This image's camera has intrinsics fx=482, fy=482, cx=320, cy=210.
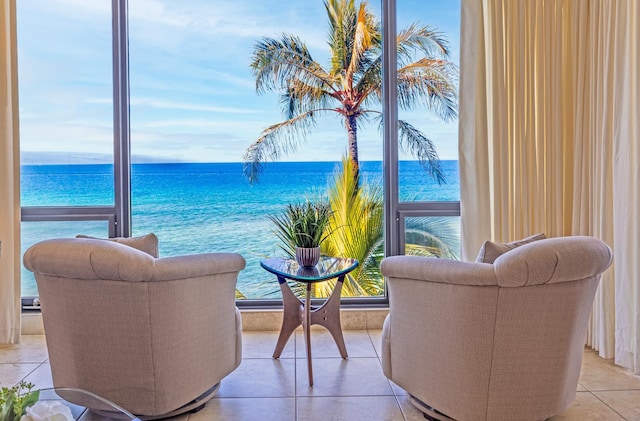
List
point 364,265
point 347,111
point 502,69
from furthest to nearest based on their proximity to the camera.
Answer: point 347,111 < point 364,265 < point 502,69

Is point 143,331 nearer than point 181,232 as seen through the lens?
Yes

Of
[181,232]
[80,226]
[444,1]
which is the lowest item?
[181,232]

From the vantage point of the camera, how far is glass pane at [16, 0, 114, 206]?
146 inches

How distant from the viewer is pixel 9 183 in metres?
3.30

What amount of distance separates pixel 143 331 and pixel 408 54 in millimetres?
2965

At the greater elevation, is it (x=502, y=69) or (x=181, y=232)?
(x=502, y=69)

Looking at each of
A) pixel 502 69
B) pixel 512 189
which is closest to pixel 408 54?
pixel 502 69

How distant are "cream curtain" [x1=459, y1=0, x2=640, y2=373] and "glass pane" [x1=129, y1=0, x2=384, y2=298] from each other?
17.0ft

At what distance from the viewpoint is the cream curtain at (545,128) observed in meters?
2.89

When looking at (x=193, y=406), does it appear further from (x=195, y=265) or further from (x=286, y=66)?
(x=286, y=66)

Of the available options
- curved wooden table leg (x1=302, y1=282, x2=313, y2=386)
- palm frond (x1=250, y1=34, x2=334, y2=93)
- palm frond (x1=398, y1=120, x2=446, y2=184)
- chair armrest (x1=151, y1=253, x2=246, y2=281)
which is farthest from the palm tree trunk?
chair armrest (x1=151, y1=253, x2=246, y2=281)

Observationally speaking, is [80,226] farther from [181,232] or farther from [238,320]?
[181,232]

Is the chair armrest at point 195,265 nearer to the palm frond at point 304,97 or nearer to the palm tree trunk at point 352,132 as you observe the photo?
the palm tree trunk at point 352,132

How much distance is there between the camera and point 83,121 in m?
4.00
